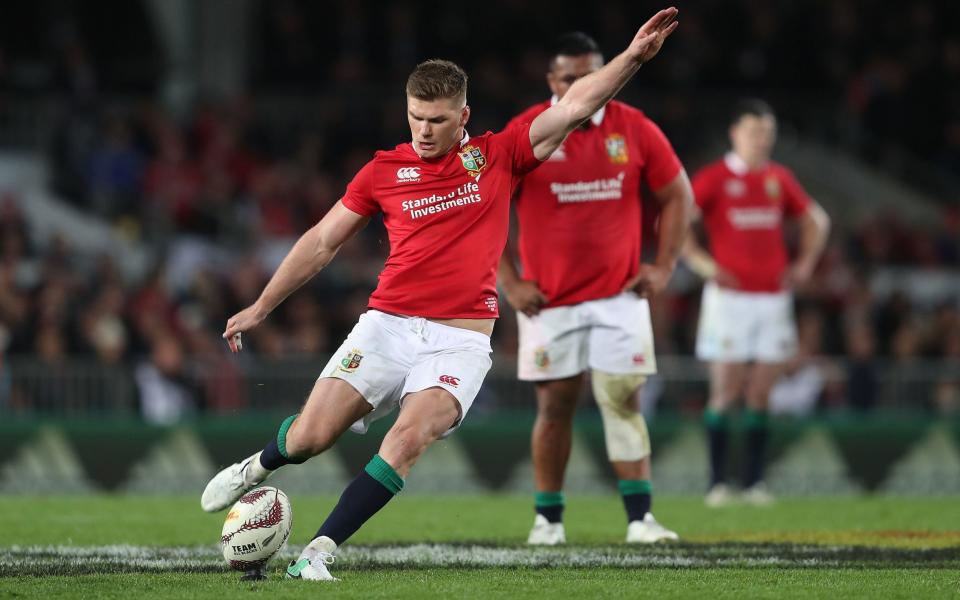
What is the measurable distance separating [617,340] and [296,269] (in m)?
2.35

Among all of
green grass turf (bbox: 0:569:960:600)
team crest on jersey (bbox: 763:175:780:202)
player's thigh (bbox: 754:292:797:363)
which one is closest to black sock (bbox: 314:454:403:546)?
green grass turf (bbox: 0:569:960:600)

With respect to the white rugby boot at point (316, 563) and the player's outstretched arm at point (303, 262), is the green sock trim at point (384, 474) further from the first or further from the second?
the player's outstretched arm at point (303, 262)

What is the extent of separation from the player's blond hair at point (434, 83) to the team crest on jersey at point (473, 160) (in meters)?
0.33

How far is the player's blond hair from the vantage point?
7.22 metres

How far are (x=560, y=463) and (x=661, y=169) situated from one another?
1.82 metres

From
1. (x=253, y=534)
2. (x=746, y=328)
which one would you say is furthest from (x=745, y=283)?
(x=253, y=534)

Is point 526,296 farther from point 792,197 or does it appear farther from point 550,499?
point 792,197

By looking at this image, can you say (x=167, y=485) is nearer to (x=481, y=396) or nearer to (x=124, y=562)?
(x=481, y=396)

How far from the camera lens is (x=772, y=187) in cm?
1299

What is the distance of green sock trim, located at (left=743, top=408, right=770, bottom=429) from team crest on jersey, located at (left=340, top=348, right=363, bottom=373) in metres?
6.16

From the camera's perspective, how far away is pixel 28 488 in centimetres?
1434

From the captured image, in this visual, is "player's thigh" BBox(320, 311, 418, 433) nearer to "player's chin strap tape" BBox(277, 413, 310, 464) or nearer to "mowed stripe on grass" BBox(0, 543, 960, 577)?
"player's chin strap tape" BBox(277, 413, 310, 464)

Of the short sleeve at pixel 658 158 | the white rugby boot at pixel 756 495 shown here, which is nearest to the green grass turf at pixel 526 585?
the short sleeve at pixel 658 158

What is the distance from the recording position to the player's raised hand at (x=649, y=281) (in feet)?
29.9
